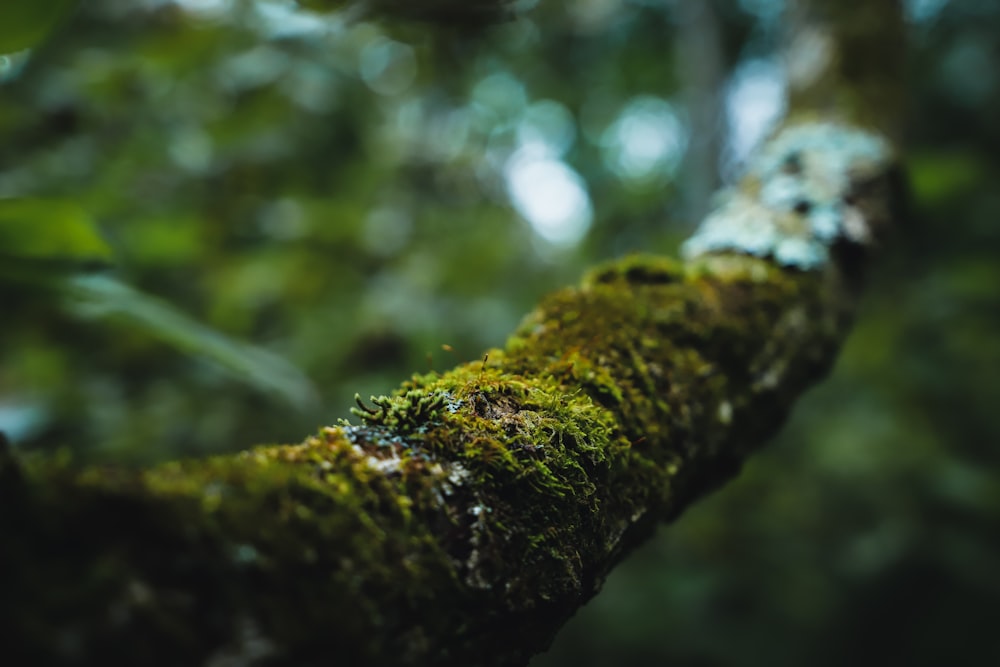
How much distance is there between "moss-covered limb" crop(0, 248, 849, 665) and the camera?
554mm

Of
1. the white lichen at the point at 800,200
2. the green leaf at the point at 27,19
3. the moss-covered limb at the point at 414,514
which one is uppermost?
the green leaf at the point at 27,19

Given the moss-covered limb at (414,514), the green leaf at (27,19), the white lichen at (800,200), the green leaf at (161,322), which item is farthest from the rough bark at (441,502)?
the green leaf at (27,19)

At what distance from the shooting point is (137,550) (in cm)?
58

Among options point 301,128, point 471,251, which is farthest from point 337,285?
point 301,128

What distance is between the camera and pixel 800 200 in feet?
6.21

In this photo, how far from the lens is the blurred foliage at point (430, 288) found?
2830 mm

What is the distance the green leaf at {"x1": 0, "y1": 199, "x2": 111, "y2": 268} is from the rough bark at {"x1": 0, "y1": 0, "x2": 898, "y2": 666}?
74 centimetres

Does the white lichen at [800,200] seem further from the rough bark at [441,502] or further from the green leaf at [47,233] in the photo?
the green leaf at [47,233]

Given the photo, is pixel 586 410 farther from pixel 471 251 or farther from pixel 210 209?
pixel 210 209

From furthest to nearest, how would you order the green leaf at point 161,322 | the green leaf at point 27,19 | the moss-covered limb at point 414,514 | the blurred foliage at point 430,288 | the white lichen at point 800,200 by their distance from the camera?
the blurred foliage at point 430,288
the white lichen at point 800,200
the green leaf at point 161,322
the green leaf at point 27,19
the moss-covered limb at point 414,514

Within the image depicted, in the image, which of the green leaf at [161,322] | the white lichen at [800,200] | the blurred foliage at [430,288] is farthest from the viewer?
the blurred foliage at [430,288]

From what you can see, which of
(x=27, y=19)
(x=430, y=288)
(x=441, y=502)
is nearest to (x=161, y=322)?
(x=27, y=19)

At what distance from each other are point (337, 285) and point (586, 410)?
271cm

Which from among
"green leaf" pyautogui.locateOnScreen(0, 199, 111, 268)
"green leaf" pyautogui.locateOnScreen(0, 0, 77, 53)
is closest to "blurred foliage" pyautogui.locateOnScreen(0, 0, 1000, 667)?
"green leaf" pyautogui.locateOnScreen(0, 199, 111, 268)
